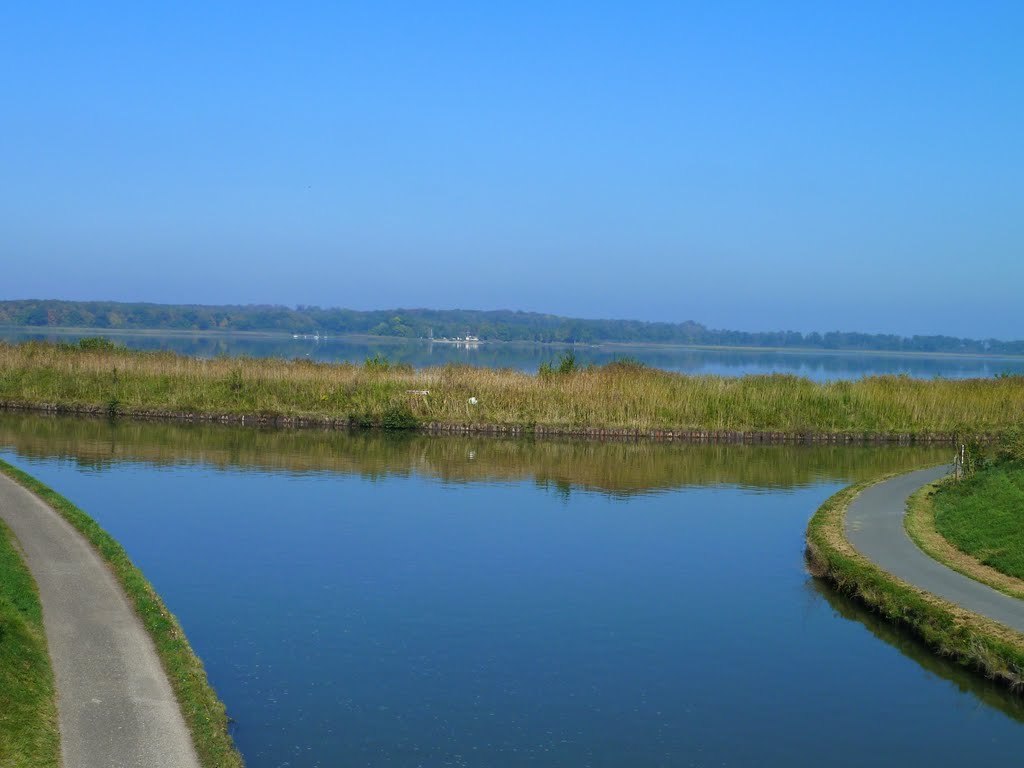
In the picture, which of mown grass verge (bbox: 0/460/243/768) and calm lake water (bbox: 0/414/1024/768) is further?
calm lake water (bbox: 0/414/1024/768)

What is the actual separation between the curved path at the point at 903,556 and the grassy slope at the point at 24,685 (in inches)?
394

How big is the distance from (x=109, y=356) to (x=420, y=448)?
18.1 metres

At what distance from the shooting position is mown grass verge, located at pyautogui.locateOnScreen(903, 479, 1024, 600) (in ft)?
48.2

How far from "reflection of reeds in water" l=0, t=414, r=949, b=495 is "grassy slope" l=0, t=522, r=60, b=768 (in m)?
15.9

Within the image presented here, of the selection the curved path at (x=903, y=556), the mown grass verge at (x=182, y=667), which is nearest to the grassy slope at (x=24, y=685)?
the mown grass verge at (x=182, y=667)

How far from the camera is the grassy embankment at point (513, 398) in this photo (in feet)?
127

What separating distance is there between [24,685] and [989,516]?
14.4 meters

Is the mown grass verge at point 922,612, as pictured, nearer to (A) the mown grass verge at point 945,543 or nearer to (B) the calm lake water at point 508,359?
(A) the mown grass verge at point 945,543

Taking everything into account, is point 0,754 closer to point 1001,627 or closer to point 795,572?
point 1001,627

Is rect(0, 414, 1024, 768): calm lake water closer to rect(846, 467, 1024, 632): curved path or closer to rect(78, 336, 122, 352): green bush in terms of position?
rect(846, 467, 1024, 632): curved path

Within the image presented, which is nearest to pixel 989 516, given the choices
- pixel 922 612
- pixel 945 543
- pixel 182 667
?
pixel 945 543

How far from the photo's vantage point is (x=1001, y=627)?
12609 mm

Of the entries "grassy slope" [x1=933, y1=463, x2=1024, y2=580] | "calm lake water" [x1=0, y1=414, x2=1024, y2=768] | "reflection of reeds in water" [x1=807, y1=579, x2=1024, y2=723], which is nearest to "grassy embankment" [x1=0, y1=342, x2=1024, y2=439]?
"calm lake water" [x1=0, y1=414, x2=1024, y2=768]

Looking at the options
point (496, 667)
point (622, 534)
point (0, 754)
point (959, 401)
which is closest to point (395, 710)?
point (496, 667)
